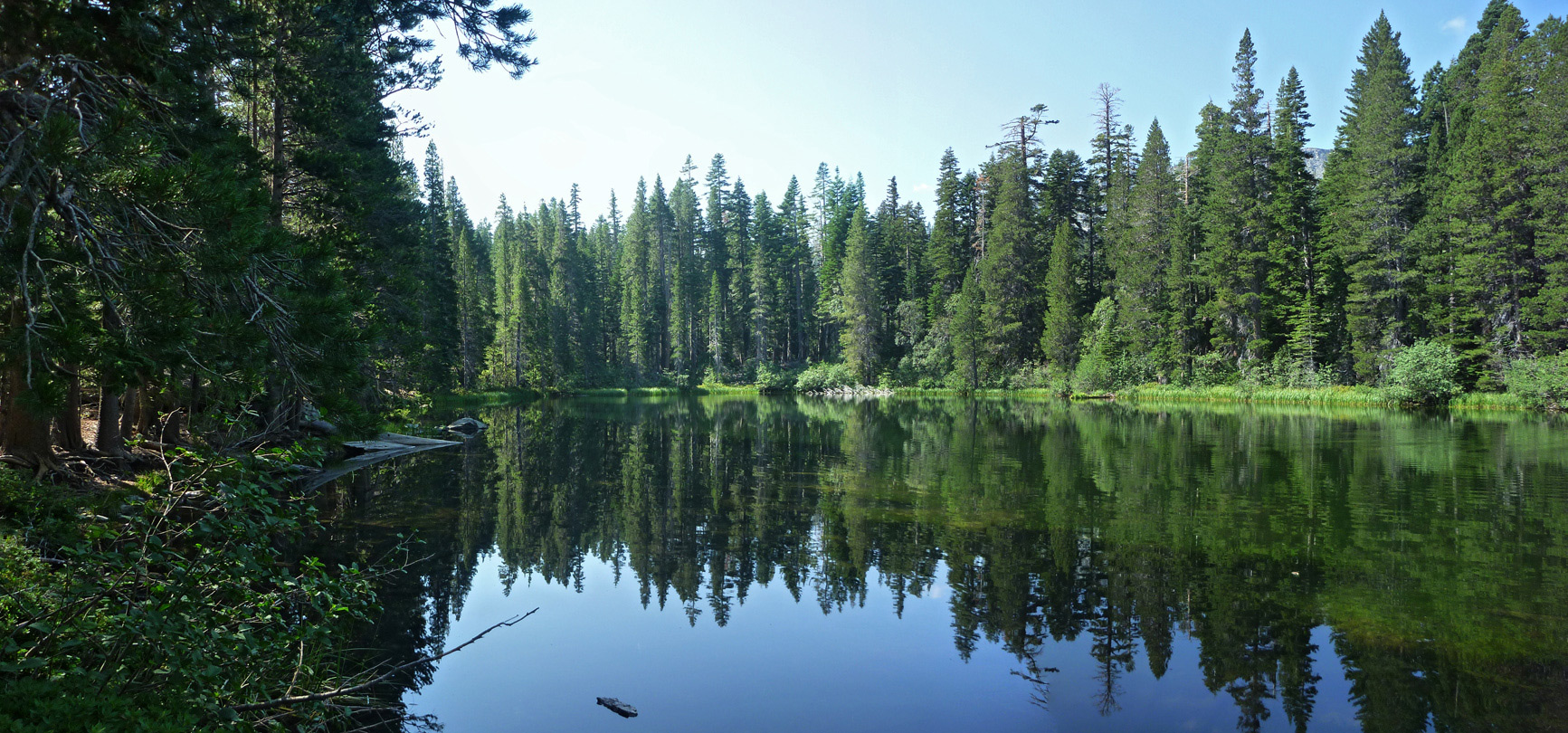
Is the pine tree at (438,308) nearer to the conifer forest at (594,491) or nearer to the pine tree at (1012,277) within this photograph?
the conifer forest at (594,491)

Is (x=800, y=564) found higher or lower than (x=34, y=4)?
lower

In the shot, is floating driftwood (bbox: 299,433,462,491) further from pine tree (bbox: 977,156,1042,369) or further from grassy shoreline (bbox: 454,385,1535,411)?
pine tree (bbox: 977,156,1042,369)

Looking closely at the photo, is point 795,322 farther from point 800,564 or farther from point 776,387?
point 800,564

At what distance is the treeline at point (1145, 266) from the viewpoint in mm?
36156

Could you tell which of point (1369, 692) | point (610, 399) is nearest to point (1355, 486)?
point (1369, 692)

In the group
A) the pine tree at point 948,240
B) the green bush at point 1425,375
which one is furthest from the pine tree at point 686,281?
the green bush at point 1425,375

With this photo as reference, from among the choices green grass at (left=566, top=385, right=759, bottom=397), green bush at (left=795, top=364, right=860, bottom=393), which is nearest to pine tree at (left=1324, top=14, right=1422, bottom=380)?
green bush at (left=795, top=364, right=860, bottom=393)

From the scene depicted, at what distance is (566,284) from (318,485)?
52136 millimetres

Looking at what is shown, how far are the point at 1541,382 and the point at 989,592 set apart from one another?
36.3 m

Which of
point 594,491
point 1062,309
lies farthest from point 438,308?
point 1062,309

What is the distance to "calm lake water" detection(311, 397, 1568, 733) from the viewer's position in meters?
6.29

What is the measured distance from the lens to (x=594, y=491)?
16266 millimetres

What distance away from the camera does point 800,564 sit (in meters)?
10.4

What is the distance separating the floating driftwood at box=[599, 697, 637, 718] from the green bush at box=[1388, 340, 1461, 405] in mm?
40801
